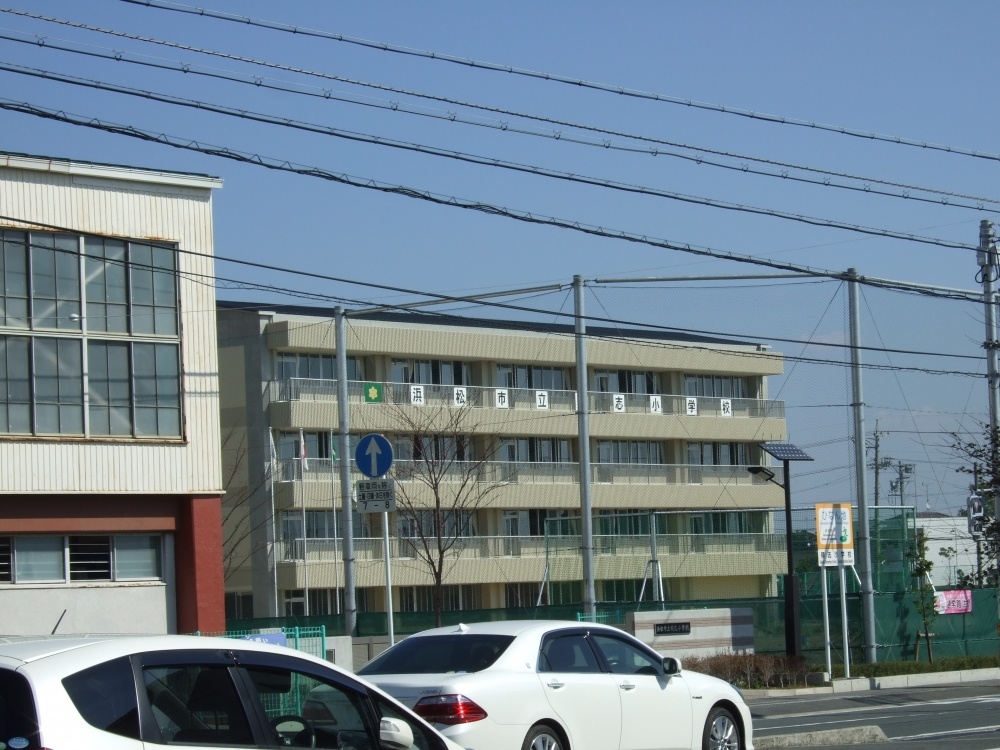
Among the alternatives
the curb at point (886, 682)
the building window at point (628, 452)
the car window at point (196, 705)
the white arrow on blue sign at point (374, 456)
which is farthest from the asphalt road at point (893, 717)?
the building window at point (628, 452)

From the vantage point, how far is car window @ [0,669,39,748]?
219 inches

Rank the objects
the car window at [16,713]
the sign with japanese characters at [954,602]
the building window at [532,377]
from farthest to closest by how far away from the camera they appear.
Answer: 1. the building window at [532,377]
2. the sign with japanese characters at [954,602]
3. the car window at [16,713]

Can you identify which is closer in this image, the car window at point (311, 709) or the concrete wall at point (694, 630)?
the car window at point (311, 709)

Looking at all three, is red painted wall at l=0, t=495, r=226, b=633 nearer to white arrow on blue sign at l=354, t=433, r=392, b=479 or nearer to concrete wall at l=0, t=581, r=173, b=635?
concrete wall at l=0, t=581, r=173, b=635

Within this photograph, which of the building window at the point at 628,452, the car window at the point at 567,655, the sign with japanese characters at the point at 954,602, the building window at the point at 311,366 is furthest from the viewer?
the building window at the point at 628,452

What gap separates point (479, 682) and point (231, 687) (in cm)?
438

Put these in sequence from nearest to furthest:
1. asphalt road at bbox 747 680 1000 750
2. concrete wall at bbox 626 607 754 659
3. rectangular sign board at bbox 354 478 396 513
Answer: asphalt road at bbox 747 680 1000 750
rectangular sign board at bbox 354 478 396 513
concrete wall at bbox 626 607 754 659

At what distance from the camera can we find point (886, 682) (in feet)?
91.0

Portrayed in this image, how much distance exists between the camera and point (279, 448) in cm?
5203

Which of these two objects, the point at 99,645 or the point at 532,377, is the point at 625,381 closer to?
the point at 532,377

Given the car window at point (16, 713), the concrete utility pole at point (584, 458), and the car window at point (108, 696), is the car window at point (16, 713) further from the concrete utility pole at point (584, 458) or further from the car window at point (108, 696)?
the concrete utility pole at point (584, 458)

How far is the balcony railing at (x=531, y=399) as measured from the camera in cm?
5212

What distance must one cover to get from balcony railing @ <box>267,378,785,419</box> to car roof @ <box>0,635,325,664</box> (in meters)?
43.8

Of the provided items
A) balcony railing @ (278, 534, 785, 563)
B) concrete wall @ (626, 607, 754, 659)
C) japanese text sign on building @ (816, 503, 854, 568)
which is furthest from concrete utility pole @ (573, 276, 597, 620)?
balcony railing @ (278, 534, 785, 563)
